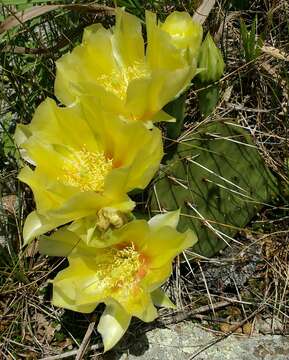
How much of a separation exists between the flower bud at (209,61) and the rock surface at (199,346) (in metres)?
0.49

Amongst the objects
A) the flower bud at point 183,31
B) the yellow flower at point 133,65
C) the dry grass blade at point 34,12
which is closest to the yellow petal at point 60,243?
the yellow flower at point 133,65

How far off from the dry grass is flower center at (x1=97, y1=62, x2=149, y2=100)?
0.18 m

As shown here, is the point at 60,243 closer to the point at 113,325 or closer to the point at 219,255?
the point at 113,325

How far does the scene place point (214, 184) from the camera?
1238 millimetres

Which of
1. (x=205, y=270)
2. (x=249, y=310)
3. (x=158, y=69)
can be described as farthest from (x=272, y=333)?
(x=158, y=69)

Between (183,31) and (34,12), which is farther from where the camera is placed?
(34,12)

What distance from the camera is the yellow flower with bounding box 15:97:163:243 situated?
102 cm

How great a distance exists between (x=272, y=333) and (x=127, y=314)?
1.20ft

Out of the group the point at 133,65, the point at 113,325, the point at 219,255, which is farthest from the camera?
the point at 219,255

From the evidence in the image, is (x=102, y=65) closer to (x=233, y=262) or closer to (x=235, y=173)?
(x=235, y=173)

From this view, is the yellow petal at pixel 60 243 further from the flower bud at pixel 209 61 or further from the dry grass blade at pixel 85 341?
the flower bud at pixel 209 61

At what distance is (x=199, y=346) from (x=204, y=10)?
0.69 meters

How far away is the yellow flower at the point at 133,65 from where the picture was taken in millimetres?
1054

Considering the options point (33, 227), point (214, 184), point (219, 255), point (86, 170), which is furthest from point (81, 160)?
point (219, 255)
